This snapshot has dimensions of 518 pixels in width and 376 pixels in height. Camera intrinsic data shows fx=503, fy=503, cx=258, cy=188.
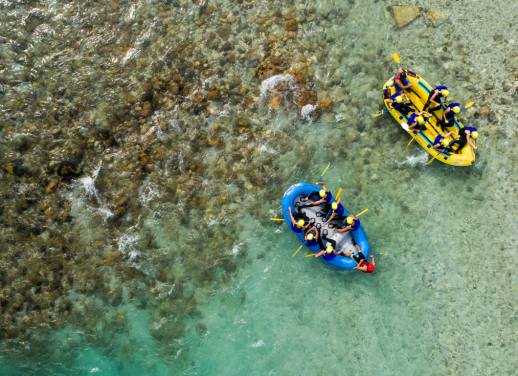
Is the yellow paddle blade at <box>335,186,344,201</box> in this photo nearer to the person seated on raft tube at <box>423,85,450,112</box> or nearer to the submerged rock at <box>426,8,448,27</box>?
the person seated on raft tube at <box>423,85,450,112</box>

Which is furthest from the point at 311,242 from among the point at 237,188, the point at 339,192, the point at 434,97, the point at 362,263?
the point at 434,97

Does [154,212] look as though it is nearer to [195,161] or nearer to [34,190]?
[195,161]

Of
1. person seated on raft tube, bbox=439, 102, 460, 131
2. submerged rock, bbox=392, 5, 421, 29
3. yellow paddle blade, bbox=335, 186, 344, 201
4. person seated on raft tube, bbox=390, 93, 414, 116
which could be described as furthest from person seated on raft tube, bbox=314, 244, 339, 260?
submerged rock, bbox=392, 5, 421, 29

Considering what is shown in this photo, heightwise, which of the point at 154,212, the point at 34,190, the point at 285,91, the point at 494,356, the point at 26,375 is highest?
the point at 285,91

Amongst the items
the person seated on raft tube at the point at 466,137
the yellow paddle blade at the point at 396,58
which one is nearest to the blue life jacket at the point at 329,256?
the person seated on raft tube at the point at 466,137

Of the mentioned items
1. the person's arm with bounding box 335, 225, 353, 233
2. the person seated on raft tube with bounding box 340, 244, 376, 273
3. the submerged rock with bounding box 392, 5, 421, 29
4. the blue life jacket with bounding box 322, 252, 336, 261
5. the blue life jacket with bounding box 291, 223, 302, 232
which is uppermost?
the submerged rock with bounding box 392, 5, 421, 29

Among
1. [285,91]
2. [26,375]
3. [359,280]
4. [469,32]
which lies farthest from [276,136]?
[26,375]
